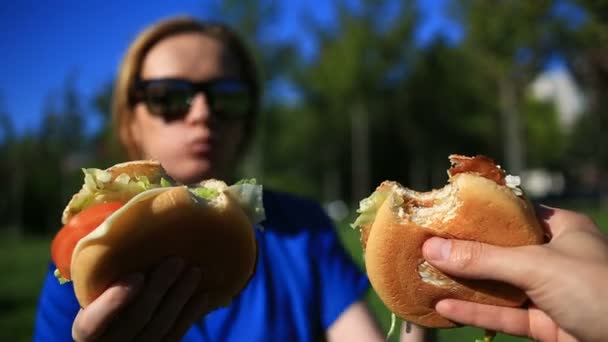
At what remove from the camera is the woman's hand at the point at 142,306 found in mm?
2031

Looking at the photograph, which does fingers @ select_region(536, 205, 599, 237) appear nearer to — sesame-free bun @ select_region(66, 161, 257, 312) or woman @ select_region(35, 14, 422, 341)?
sesame-free bun @ select_region(66, 161, 257, 312)

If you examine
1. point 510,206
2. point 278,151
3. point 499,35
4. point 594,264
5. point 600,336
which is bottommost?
point 278,151

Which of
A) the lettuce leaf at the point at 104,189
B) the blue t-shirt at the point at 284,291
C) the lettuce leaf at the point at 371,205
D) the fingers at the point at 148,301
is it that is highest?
the lettuce leaf at the point at 104,189

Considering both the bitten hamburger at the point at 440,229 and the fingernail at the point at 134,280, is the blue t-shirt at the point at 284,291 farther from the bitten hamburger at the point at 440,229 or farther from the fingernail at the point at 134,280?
the bitten hamburger at the point at 440,229

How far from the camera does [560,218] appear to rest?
213 cm

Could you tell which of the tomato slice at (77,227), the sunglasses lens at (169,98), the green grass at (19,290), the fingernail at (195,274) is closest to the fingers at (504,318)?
the fingernail at (195,274)

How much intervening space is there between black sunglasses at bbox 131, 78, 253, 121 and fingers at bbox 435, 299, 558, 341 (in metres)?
2.13

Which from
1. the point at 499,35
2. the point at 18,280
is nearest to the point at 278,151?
the point at 499,35

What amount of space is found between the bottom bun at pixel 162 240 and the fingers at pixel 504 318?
0.90 metres

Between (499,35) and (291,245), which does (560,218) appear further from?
(499,35)

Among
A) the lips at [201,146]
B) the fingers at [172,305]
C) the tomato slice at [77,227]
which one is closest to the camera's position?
the tomato slice at [77,227]

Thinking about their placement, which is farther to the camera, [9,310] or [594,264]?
[9,310]

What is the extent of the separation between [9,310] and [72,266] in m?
9.53

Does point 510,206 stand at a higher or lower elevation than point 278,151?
higher
